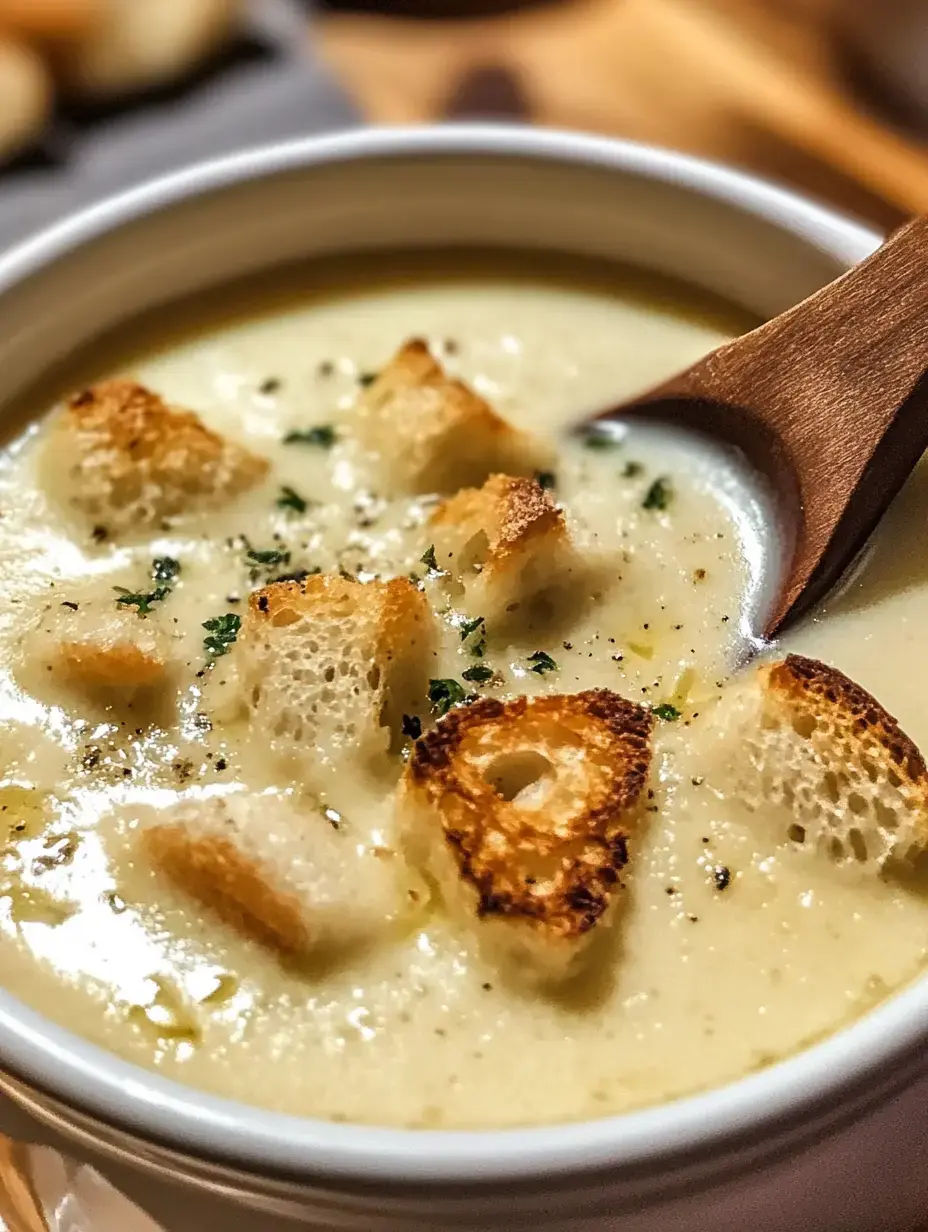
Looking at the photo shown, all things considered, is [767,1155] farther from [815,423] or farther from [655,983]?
[815,423]

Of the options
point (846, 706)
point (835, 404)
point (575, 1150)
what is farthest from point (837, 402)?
point (575, 1150)

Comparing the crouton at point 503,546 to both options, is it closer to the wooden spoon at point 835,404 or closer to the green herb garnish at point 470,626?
the green herb garnish at point 470,626

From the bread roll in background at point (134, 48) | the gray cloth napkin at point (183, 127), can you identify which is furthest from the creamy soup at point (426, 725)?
the bread roll in background at point (134, 48)

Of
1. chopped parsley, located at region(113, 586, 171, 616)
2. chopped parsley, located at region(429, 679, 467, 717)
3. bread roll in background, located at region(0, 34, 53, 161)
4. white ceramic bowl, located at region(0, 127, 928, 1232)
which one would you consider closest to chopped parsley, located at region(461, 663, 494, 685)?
chopped parsley, located at region(429, 679, 467, 717)

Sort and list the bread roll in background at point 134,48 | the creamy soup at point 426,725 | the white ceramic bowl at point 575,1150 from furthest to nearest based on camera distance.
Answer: the bread roll in background at point 134,48, the creamy soup at point 426,725, the white ceramic bowl at point 575,1150

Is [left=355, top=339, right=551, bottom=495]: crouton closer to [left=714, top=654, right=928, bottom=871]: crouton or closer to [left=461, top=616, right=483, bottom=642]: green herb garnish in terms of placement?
[left=461, top=616, right=483, bottom=642]: green herb garnish

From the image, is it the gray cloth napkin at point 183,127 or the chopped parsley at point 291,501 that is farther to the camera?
the gray cloth napkin at point 183,127

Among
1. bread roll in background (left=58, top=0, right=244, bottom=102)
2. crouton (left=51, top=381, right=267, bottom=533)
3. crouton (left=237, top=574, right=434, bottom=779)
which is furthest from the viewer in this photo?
bread roll in background (left=58, top=0, right=244, bottom=102)
